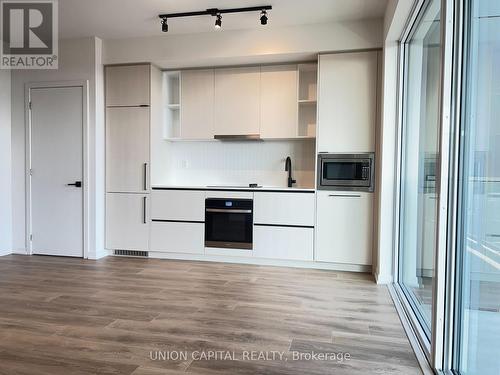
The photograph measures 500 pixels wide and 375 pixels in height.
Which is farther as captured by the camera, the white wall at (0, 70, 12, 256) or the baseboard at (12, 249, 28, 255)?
the baseboard at (12, 249, 28, 255)

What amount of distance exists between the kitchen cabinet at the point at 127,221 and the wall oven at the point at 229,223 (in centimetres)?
81

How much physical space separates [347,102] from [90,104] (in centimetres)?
303

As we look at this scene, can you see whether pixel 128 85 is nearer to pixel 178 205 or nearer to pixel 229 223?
pixel 178 205

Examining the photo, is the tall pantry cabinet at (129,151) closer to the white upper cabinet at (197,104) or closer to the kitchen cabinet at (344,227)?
the white upper cabinet at (197,104)

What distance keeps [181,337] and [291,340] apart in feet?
2.32

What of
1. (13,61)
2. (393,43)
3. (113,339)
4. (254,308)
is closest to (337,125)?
(393,43)

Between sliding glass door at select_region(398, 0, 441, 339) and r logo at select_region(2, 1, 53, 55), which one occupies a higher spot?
r logo at select_region(2, 1, 53, 55)

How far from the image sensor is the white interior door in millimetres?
4480

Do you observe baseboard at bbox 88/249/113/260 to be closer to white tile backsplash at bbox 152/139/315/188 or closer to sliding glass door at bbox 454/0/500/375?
white tile backsplash at bbox 152/139/315/188

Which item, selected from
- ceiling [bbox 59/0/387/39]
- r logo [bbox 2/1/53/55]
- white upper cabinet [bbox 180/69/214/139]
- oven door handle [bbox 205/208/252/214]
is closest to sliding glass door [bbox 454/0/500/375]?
ceiling [bbox 59/0/387/39]

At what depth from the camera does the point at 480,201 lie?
62.2 inches

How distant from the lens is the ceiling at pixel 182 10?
11.4ft

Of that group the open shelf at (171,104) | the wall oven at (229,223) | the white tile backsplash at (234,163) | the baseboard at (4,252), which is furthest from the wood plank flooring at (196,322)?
the open shelf at (171,104)

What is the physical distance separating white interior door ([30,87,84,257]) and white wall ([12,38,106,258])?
14cm
